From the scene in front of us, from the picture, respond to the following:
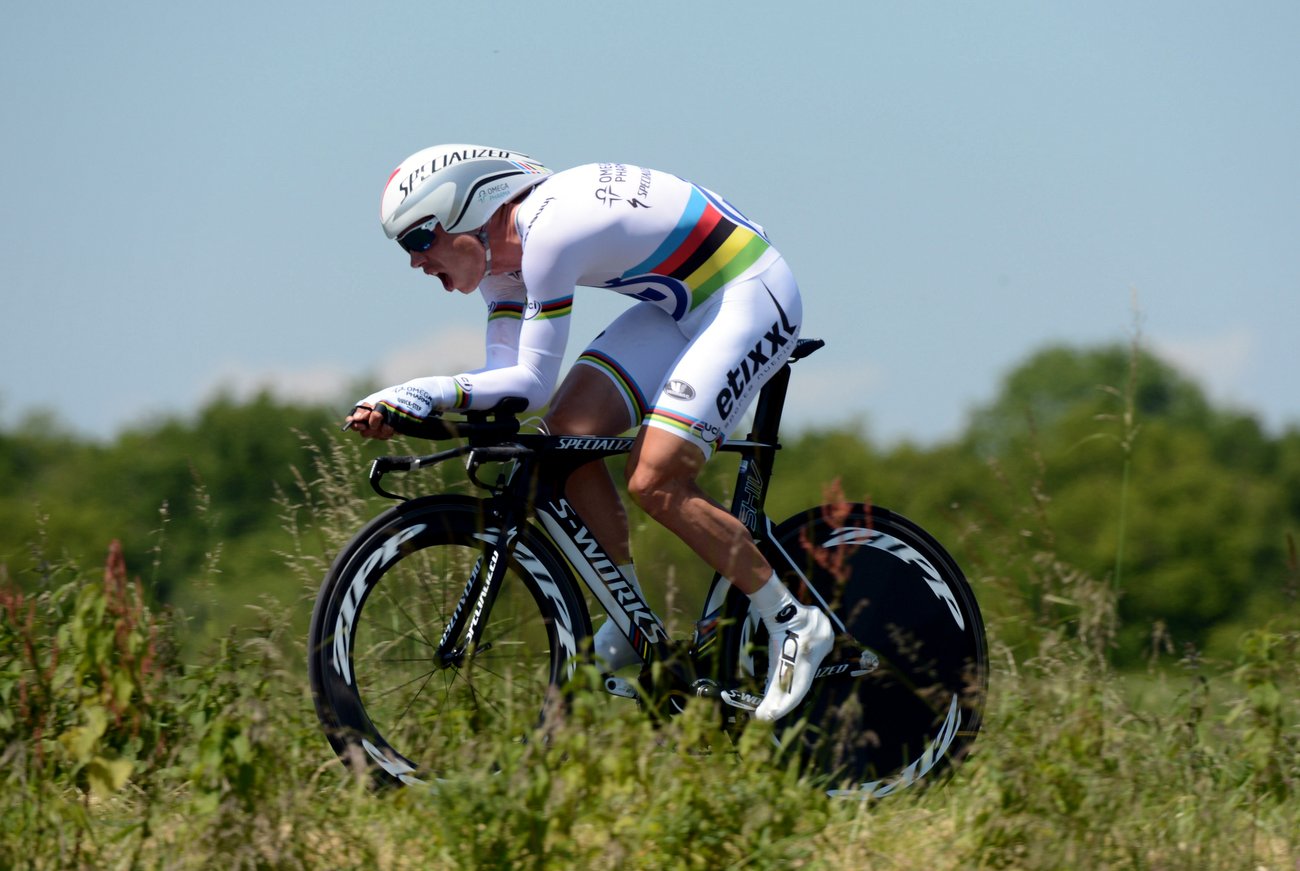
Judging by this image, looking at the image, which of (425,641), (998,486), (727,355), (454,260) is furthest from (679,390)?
(998,486)

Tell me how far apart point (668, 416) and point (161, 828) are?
1700 millimetres

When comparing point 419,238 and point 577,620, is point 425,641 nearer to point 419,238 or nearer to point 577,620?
point 577,620

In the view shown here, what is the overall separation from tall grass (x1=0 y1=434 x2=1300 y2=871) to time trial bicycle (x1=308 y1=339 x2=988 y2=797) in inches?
7.9

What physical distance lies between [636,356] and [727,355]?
360 mm

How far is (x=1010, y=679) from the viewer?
4.63 metres

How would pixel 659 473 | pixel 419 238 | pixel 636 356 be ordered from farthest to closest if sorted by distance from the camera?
pixel 636 356
pixel 419 238
pixel 659 473

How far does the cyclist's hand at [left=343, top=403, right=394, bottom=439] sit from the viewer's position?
157 inches

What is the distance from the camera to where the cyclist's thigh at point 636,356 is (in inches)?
179

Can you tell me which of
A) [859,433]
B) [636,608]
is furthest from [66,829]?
[859,433]

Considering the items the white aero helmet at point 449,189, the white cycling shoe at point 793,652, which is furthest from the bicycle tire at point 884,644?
the white aero helmet at point 449,189

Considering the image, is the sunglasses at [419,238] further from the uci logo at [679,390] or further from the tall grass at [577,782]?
the tall grass at [577,782]

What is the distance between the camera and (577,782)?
322 cm

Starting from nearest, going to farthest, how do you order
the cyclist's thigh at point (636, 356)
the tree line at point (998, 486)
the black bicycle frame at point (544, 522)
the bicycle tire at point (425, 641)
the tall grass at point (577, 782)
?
the tall grass at point (577, 782) → the bicycle tire at point (425, 641) → the black bicycle frame at point (544, 522) → the cyclist's thigh at point (636, 356) → the tree line at point (998, 486)

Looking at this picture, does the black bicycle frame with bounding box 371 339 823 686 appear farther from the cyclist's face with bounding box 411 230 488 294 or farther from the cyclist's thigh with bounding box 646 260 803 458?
the cyclist's face with bounding box 411 230 488 294
